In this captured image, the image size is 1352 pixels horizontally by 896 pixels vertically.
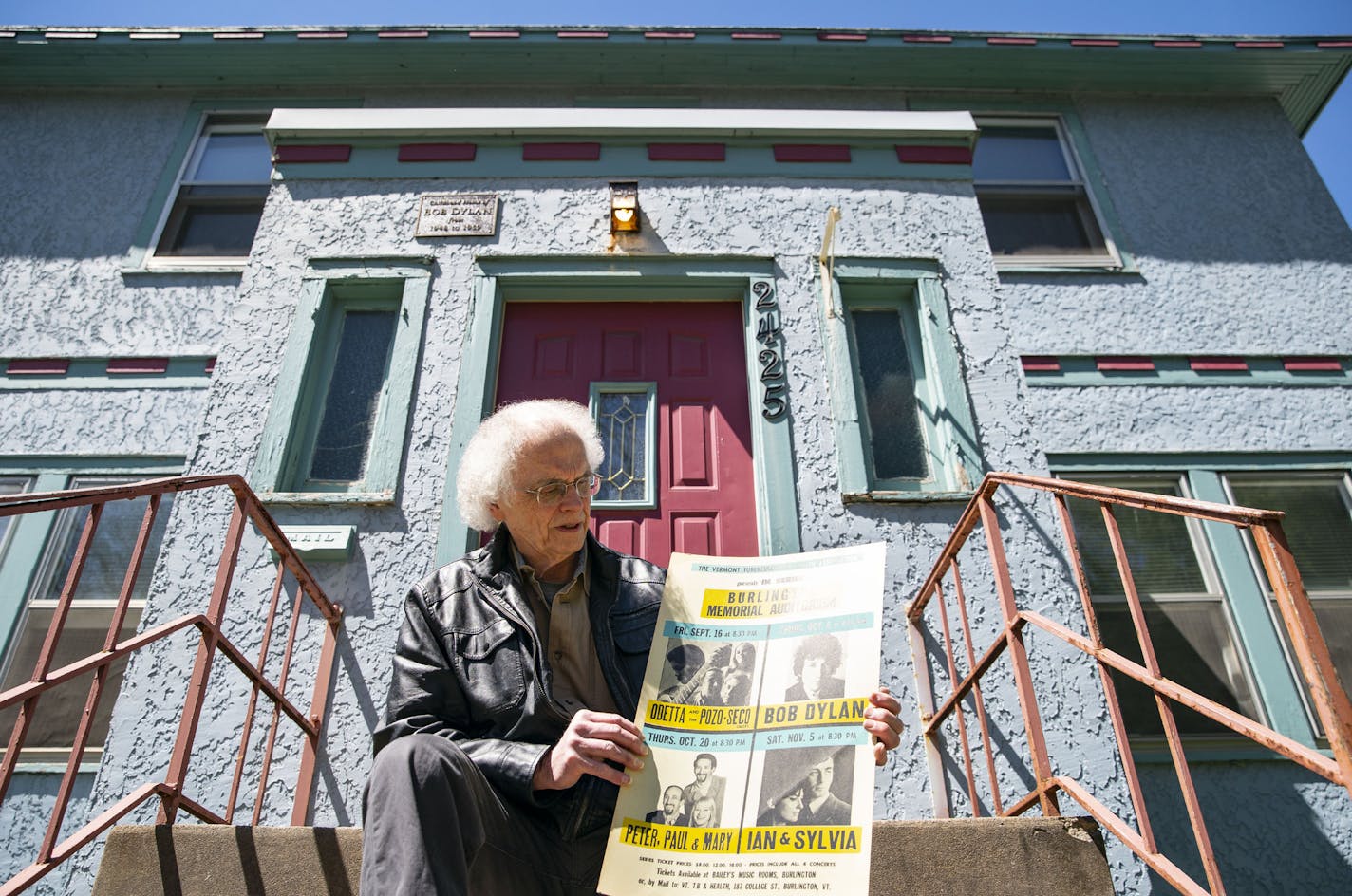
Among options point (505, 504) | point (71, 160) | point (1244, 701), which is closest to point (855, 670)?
point (505, 504)

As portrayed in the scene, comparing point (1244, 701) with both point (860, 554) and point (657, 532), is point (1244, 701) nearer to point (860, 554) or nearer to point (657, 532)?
point (657, 532)

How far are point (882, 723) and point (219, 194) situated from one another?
6034mm

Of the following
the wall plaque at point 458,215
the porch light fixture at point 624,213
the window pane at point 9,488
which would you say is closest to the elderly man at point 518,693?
the porch light fixture at point 624,213

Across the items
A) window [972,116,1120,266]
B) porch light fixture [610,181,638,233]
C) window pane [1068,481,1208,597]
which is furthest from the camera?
window [972,116,1120,266]

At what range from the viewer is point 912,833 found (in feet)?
6.59

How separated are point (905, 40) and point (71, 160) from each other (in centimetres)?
616

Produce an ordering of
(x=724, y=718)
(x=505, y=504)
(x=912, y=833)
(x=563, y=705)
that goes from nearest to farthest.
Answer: (x=724, y=718) → (x=563, y=705) → (x=912, y=833) → (x=505, y=504)

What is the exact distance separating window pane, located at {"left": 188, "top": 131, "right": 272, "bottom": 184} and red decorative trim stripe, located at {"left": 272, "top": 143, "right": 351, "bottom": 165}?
4.91 ft

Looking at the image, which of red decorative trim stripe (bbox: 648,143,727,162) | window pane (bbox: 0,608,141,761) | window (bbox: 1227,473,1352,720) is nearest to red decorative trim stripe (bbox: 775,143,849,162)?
red decorative trim stripe (bbox: 648,143,727,162)

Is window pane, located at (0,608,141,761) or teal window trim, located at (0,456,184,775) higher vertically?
teal window trim, located at (0,456,184,775)

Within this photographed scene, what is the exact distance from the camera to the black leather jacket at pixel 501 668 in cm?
166

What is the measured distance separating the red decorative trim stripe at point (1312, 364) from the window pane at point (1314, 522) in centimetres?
73

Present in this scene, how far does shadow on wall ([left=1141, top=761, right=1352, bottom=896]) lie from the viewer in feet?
12.1

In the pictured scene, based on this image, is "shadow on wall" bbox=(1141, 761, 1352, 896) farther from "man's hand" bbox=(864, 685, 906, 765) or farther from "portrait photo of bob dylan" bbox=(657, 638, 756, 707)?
"portrait photo of bob dylan" bbox=(657, 638, 756, 707)
